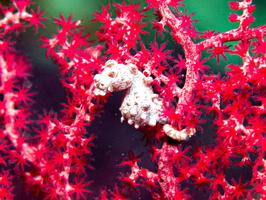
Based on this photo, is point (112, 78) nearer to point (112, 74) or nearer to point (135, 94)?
point (112, 74)

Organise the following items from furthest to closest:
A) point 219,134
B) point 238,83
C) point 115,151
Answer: point 115,151 < point 219,134 < point 238,83

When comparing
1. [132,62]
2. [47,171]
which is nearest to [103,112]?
[132,62]

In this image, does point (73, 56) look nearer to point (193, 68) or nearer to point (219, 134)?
point (193, 68)

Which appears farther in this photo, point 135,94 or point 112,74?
point 135,94

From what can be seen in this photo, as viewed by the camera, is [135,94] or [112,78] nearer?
[112,78]

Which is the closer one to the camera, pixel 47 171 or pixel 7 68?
pixel 7 68

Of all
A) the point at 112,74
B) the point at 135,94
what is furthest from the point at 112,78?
the point at 135,94

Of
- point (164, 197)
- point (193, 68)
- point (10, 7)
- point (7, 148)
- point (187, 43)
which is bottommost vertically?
point (7, 148)

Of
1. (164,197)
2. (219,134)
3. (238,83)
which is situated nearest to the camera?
(238,83)
